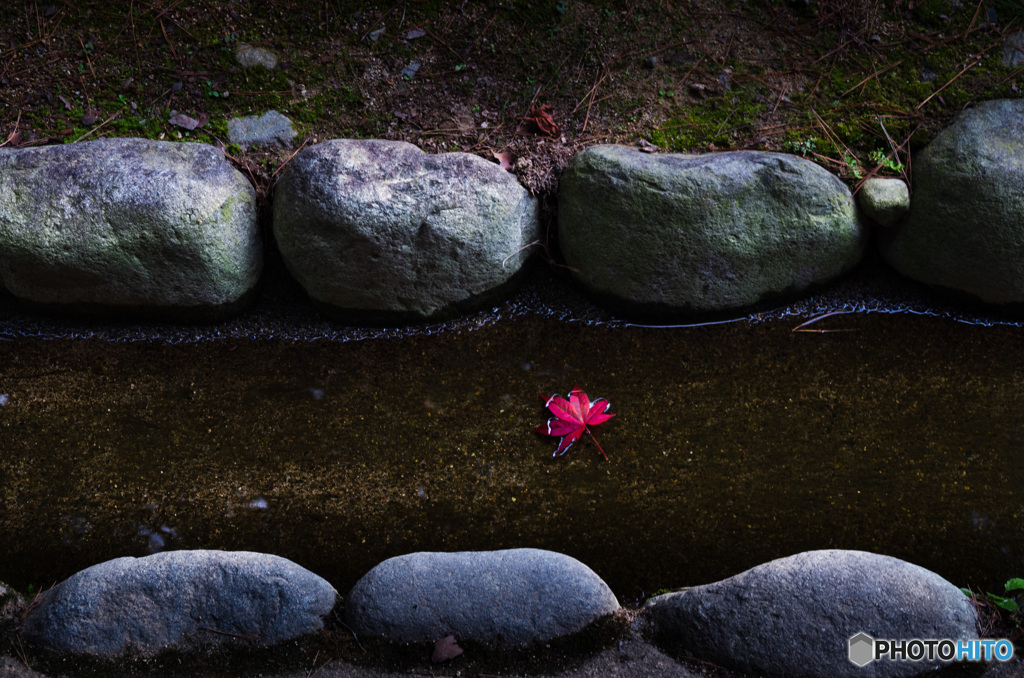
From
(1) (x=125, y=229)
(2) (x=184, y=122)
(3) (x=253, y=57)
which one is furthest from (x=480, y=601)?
(3) (x=253, y=57)

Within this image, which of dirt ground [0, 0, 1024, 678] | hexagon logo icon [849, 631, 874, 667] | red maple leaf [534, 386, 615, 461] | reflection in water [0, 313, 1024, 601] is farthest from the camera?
dirt ground [0, 0, 1024, 678]

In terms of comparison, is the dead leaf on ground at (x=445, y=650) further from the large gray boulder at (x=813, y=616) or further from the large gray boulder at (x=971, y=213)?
the large gray boulder at (x=971, y=213)

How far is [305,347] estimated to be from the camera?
2488 millimetres

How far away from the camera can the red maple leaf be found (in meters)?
2.22

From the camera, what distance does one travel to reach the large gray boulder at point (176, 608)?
1.67 metres

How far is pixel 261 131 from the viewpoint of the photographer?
8.98ft

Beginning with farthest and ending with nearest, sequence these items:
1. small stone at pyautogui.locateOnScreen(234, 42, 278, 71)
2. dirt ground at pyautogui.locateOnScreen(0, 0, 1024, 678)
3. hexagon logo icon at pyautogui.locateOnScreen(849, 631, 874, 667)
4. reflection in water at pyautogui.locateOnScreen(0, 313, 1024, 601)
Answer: small stone at pyautogui.locateOnScreen(234, 42, 278, 71), dirt ground at pyautogui.locateOnScreen(0, 0, 1024, 678), reflection in water at pyautogui.locateOnScreen(0, 313, 1024, 601), hexagon logo icon at pyautogui.locateOnScreen(849, 631, 874, 667)

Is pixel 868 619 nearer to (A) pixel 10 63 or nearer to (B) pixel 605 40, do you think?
(B) pixel 605 40

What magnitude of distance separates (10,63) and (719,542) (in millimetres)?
3261

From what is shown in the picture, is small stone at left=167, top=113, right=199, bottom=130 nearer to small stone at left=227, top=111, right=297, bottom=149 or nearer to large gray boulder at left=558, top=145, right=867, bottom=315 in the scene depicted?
small stone at left=227, top=111, right=297, bottom=149

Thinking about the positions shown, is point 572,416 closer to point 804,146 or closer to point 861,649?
point 861,649

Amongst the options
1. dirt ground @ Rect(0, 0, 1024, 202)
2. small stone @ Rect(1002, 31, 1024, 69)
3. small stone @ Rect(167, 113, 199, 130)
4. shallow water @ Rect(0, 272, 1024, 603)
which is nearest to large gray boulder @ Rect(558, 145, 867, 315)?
shallow water @ Rect(0, 272, 1024, 603)

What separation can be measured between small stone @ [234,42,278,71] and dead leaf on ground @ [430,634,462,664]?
2343 millimetres

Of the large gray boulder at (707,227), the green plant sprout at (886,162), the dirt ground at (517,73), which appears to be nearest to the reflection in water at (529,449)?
the large gray boulder at (707,227)
